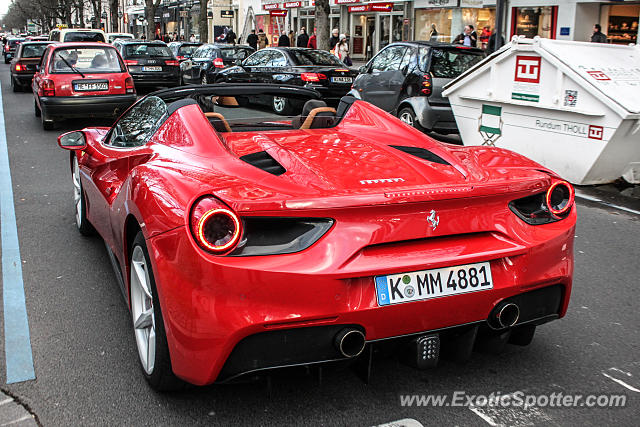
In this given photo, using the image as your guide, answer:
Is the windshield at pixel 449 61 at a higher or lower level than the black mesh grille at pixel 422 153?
higher

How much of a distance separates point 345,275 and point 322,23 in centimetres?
2187

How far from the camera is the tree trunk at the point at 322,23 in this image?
75.9 feet

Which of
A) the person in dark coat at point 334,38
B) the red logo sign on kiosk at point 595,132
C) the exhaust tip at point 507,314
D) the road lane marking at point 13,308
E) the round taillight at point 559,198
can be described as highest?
the person in dark coat at point 334,38

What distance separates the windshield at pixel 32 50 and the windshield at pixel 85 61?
1009cm

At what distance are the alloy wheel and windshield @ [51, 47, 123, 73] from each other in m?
10.7

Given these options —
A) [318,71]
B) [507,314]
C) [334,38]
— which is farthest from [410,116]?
[334,38]

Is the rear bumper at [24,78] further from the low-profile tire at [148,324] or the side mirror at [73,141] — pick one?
the low-profile tire at [148,324]

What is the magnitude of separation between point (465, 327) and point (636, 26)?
20.6 metres

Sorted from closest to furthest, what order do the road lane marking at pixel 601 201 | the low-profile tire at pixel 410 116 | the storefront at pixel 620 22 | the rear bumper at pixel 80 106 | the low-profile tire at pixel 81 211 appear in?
the low-profile tire at pixel 81 211
the road lane marking at pixel 601 201
the low-profile tire at pixel 410 116
the rear bumper at pixel 80 106
the storefront at pixel 620 22

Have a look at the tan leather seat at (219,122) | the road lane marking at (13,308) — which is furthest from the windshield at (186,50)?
the tan leather seat at (219,122)

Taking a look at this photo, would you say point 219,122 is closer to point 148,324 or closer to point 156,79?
point 148,324

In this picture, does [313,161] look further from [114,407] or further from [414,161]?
[114,407]

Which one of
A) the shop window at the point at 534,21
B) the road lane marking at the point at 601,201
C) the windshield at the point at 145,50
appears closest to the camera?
the road lane marking at the point at 601,201

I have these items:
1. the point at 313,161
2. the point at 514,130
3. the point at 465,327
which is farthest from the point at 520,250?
the point at 514,130
